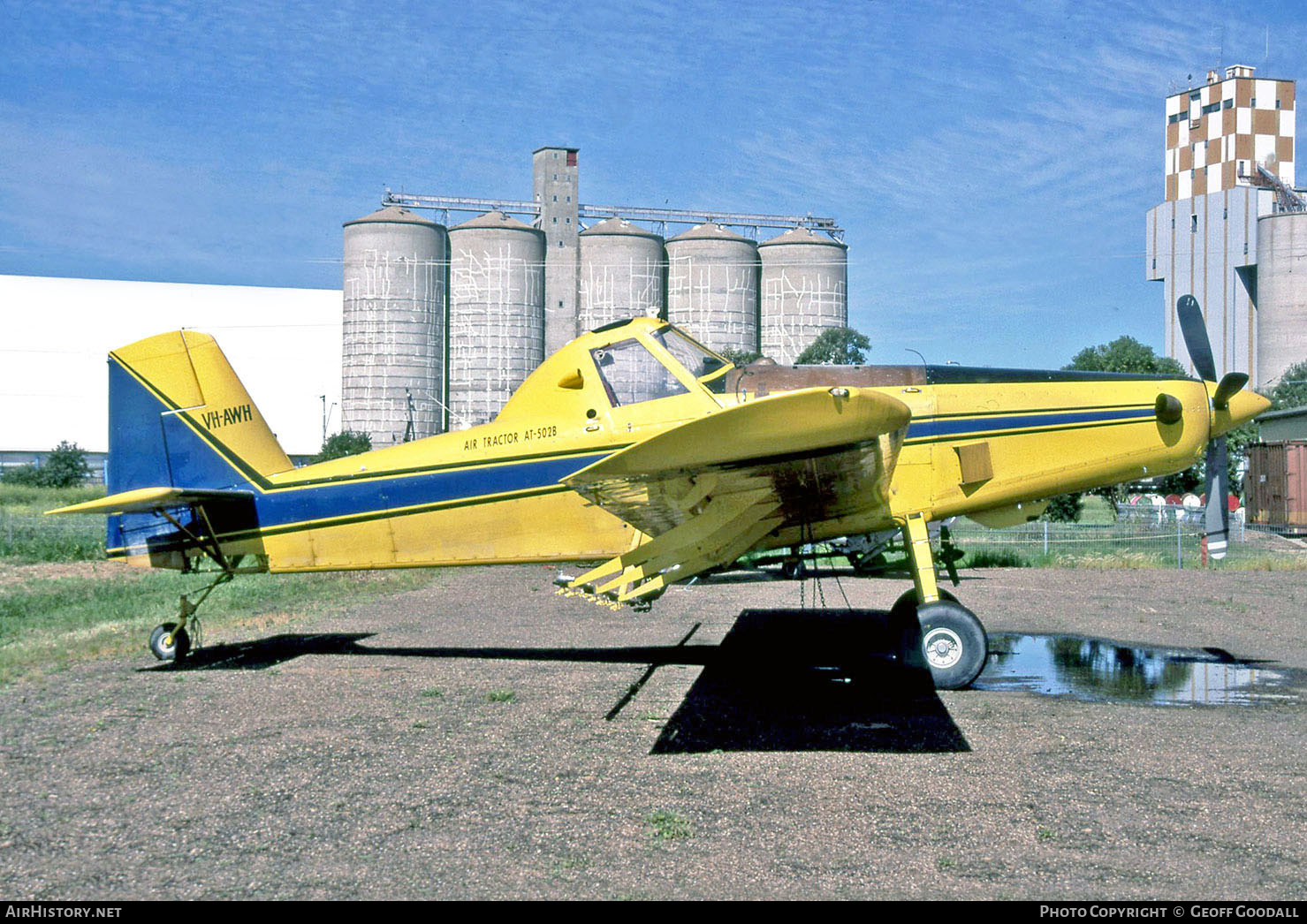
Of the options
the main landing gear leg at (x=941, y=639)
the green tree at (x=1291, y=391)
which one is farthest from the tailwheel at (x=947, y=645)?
the green tree at (x=1291, y=391)

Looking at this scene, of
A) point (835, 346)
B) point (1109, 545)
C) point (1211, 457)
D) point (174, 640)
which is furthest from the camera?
point (835, 346)

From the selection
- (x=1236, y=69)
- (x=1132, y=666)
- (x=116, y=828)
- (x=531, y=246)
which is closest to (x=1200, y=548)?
(x=1132, y=666)

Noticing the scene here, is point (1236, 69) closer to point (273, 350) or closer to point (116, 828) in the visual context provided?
point (273, 350)

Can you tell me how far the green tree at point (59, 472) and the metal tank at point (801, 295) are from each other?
124 feet

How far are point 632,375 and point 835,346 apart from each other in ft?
166

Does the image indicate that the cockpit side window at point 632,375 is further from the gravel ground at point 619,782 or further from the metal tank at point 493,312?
the metal tank at point 493,312

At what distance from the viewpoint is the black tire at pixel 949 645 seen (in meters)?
8.39

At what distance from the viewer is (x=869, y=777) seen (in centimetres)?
607

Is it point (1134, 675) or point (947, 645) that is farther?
point (1134, 675)

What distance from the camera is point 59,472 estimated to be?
4881 cm

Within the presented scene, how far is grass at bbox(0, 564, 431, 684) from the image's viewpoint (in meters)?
11.0

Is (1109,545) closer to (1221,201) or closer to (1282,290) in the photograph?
(1282,290)

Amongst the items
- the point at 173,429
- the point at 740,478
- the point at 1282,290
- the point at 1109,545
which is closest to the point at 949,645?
the point at 740,478

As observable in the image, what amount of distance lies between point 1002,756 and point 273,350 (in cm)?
6678
